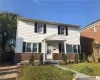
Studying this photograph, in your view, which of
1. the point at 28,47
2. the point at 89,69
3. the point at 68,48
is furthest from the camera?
the point at 68,48

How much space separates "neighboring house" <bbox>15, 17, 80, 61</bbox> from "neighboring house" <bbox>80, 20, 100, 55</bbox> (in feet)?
14.2

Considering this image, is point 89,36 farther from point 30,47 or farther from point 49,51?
point 30,47

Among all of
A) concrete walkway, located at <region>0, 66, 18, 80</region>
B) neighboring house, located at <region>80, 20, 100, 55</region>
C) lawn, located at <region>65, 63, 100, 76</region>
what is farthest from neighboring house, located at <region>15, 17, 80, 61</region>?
lawn, located at <region>65, 63, 100, 76</region>

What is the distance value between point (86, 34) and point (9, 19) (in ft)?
50.2

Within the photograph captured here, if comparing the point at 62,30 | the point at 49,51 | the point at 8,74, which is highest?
the point at 62,30

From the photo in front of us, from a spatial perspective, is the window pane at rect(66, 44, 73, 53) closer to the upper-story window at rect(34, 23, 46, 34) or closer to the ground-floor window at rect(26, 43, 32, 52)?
the upper-story window at rect(34, 23, 46, 34)

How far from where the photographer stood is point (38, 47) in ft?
67.8

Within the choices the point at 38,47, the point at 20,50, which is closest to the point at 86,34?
the point at 38,47

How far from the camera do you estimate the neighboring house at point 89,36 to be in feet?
83.1

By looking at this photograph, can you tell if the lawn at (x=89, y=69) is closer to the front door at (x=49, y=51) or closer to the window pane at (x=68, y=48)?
the front door at (x=49, y=51)

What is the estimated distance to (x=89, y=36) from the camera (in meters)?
27.3

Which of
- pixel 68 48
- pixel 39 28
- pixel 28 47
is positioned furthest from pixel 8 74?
pixel 68 48

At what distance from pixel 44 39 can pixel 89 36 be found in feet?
35.2

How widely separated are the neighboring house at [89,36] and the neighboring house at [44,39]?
4.32 metres
